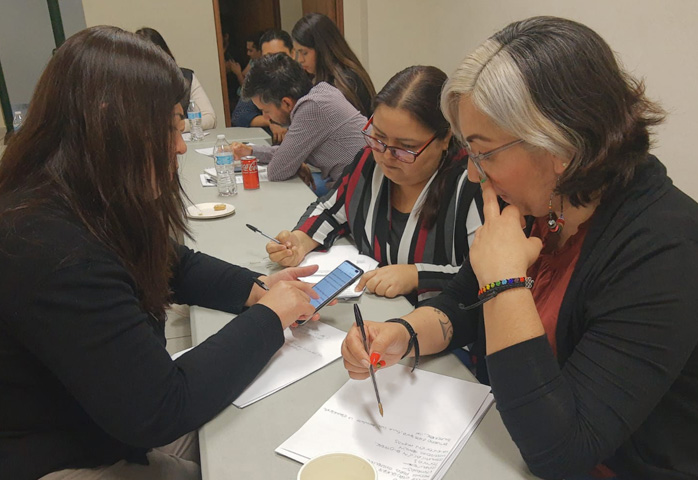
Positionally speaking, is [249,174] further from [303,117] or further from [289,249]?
[289,249]

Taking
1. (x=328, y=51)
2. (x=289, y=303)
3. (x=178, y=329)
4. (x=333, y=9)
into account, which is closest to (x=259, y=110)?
(x=328, y=51)

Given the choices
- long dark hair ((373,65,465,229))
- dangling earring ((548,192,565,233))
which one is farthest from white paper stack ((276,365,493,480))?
long dark hair ((373,65,465,229))

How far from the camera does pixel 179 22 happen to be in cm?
466

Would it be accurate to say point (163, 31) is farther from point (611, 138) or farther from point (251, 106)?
point (611, 138)

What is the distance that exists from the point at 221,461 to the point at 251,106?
3.74 metres

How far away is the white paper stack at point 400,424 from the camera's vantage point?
772 mm

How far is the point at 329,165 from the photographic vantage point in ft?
8.24

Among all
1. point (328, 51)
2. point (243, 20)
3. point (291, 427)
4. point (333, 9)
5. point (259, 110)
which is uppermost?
point (333, 9)

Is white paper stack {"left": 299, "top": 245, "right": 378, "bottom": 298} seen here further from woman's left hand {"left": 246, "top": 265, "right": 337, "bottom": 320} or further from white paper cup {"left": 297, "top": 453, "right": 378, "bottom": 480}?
white paper cup {"left": 297, "top": 453, "right": 378, "bottom": 480}

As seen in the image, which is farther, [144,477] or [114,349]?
[144,477]

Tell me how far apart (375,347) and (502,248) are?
0.28 m

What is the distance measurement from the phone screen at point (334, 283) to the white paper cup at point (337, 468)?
1.62ft

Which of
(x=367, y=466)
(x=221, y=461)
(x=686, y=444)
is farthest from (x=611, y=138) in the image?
(x=221, y=461)

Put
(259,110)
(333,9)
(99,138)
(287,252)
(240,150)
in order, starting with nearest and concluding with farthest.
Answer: (99,138)
(287,252)
(240,150)
(259,110)
(333,9)
